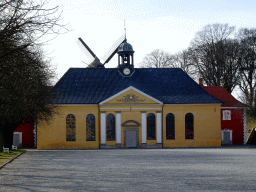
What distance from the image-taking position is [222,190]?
516 inches

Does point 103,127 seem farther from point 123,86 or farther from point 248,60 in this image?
point 248,60

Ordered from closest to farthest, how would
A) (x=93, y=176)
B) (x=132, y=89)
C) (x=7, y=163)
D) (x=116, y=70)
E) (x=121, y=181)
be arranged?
(x=121, y=181) → (x=93, y=176) → (x=7, y=163) → (x=132, y=89) → (x=116, y=70)

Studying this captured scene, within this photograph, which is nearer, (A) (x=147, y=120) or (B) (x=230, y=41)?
(A) (x=147, y=120)

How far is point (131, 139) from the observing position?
48.3 metres

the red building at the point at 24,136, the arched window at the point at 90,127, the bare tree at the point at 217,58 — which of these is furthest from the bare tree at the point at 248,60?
the red building at the point at 24,136

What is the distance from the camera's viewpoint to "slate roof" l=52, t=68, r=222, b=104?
49.3 meters

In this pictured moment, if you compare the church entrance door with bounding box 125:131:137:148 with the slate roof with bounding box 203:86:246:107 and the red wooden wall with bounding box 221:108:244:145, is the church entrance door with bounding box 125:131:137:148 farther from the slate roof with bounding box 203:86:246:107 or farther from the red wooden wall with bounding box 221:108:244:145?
the slate roof with bounding box 203:86:246:107

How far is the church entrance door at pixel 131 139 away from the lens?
48.2 meters

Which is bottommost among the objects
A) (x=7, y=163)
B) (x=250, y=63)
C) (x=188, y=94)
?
(x=7, y=163)

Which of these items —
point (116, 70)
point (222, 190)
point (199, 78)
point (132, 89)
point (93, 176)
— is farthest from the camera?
point (199, 78)

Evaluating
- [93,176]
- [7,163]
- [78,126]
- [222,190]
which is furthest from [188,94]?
[222,190]

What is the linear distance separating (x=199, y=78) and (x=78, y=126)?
1751 cm

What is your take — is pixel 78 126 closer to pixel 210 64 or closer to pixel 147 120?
pixel 147 120

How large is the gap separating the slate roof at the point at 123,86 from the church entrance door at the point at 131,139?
452 centimetres
